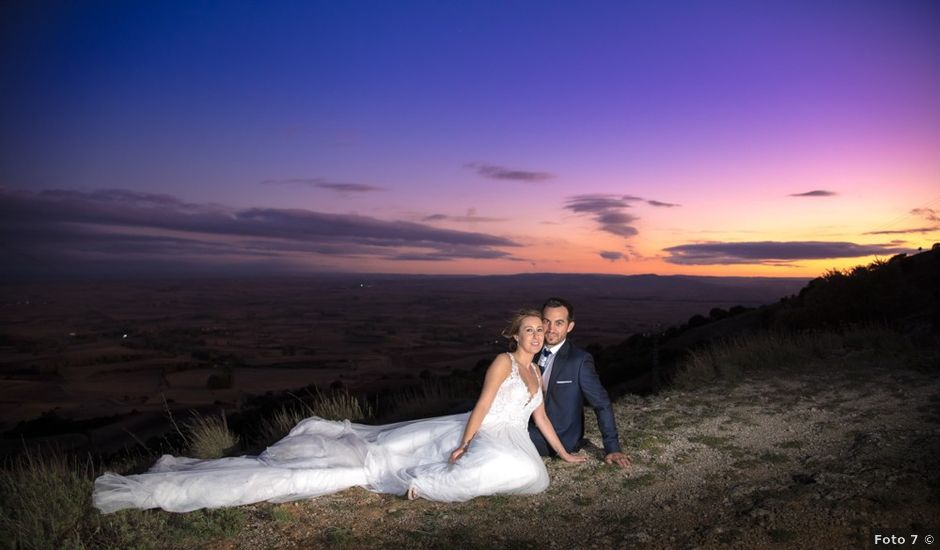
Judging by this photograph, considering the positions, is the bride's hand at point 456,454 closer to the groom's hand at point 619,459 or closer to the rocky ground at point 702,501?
the rocky ground at point 702,501

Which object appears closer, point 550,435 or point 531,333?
point 531,333

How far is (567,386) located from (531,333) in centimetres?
103

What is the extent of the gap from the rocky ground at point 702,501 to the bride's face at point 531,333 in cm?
149

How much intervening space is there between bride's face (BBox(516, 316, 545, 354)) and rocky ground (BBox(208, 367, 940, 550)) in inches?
58.6

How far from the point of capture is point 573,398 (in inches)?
262

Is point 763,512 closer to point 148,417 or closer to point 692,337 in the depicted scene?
point 148,417

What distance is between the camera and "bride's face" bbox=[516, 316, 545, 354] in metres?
5.93

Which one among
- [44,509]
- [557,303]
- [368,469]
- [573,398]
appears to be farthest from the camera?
[573,398]

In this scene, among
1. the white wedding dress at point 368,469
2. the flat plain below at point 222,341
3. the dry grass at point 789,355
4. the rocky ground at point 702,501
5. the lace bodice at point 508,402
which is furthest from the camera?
the flat plain below at point 222,341

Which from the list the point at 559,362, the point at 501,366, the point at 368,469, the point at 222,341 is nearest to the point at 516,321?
the point at 501,366

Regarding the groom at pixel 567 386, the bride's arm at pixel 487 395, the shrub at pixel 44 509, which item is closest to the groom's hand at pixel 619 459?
the groom at pixel 567 386

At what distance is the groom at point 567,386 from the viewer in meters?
6.27

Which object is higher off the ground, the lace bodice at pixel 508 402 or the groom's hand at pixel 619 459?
the lace bodice at pixel 508 402

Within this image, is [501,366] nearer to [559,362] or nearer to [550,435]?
[559,362]
